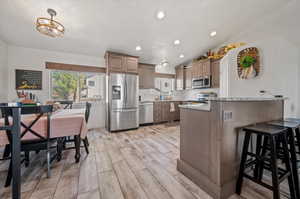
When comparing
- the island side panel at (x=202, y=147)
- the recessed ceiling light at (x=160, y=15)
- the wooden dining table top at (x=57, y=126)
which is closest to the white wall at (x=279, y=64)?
the recessed ceiling light at (x=160, y=15)

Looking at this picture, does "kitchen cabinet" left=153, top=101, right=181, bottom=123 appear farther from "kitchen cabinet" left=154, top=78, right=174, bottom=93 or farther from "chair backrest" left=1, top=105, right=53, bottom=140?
"chair backrest" left=1, top=105, right=53, bottom=140

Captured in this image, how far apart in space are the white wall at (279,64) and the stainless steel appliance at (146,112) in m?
2.61

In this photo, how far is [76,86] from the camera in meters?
3.90

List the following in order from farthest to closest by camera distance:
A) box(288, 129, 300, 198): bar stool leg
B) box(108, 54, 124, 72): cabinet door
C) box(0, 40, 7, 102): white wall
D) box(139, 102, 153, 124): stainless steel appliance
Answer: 1. box(139, 102, 153, 124): stainless steel appliance
2. box(108, 54, 124, 72): cabinet door
3. box(0, 40, 7, 102): white wall
4. box(288, 129, 300, 198): bar stool leg

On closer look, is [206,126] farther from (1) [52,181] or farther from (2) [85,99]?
(2) [85,99]

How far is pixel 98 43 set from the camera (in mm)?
3371

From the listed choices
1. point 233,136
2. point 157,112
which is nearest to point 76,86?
point 157,112

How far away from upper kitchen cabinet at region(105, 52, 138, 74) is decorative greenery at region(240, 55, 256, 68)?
301 cm

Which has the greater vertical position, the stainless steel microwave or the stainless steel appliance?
the stainless steel microwave

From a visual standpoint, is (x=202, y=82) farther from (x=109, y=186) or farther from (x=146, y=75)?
(x=109, y=186)

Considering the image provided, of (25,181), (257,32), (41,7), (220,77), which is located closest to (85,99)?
(41,7)

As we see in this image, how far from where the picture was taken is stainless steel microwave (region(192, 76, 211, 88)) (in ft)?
13.9

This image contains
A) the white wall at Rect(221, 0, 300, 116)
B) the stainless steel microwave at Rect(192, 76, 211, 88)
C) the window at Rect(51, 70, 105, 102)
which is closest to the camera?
the white wall at Rect(221, 0, 300, 116)

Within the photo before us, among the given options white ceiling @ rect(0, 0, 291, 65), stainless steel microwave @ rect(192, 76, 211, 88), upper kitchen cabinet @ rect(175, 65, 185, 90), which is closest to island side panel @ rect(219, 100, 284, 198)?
white ceiling @ rect(0, 0, 291, 65)
